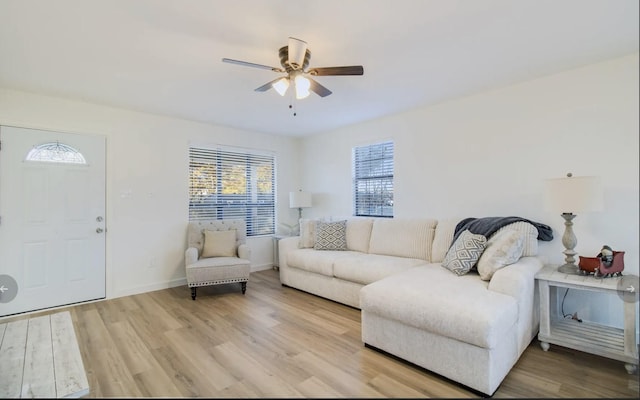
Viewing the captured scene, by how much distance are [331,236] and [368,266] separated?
937 millimetres

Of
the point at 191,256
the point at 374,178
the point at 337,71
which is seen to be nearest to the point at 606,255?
the point at 337,71

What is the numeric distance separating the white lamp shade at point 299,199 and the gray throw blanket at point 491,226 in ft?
8.36

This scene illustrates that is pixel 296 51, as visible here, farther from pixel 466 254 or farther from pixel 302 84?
pixel 466 254

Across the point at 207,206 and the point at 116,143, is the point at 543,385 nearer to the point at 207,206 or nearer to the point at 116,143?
the point at 207,206

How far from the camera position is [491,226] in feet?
8.86

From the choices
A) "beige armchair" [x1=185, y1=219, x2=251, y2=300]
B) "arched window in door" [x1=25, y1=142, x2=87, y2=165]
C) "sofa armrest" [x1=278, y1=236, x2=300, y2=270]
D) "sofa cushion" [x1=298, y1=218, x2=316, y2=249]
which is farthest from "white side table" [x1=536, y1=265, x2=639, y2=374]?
"arched window in door" [x1=25, y1=142, x2=87, y2=165]

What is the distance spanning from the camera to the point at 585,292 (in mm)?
2023

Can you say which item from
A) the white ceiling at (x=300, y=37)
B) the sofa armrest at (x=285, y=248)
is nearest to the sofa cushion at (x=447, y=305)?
the white ceiling at (x=300, y=37)

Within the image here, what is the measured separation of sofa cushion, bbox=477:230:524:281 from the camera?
226 centimetres

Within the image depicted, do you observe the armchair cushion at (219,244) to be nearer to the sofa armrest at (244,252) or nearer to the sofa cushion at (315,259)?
the sofa armrest at (244,252)

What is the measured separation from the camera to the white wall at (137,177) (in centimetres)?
330

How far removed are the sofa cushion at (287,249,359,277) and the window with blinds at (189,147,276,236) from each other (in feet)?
4.52

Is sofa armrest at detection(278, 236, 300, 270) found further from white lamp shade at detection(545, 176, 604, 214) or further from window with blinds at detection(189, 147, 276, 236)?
white lamp shade at detection(545, 176, 604, 214)

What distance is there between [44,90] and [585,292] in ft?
16.8
